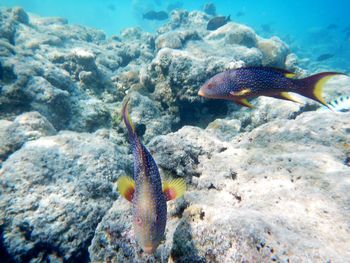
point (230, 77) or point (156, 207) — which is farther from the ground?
point (230, 77)

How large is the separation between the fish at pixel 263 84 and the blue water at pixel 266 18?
2800 cm

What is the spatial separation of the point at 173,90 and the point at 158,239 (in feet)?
16.4

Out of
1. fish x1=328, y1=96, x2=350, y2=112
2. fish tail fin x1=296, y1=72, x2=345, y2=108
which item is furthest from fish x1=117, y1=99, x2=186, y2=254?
fish x1=328, y1=96, x2=350, y2=112

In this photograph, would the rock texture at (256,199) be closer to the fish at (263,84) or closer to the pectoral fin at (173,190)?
the pectoral fin at (173,190)

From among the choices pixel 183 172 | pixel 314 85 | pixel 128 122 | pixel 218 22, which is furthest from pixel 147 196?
pixel 218 22

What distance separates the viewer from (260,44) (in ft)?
33.5

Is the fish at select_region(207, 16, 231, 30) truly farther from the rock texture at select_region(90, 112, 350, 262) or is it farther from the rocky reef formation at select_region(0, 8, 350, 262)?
the rock texture at select_region(90, 112, 350, 262)

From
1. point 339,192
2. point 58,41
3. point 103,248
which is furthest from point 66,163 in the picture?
point 58,41

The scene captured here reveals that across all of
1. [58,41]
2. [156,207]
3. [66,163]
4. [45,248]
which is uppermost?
[58,41]

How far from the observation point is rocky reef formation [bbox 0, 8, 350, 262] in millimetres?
1919

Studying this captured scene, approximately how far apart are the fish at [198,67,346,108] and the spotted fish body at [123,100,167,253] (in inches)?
54.4

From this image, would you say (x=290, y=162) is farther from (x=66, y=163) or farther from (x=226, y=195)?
(x=66, y=163)

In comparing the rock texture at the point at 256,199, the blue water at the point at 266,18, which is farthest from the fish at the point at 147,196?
the blue water at the point at 266,18

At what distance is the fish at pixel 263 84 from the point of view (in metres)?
2.47
